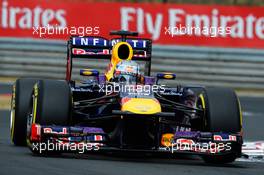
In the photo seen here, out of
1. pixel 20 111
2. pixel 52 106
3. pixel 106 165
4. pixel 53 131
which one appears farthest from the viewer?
pixel 20 111

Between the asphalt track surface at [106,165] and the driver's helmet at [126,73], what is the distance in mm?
1029

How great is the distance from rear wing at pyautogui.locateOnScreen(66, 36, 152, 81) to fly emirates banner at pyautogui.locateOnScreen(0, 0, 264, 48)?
7750 millimetres

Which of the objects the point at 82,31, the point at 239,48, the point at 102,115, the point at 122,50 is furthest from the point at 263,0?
the point at 102,115

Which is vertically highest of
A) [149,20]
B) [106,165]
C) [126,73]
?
[149,20]

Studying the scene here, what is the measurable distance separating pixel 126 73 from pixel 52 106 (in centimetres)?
163

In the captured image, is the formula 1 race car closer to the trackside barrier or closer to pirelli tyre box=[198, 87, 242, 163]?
pirelli tyre box=[198, 87, 242, 163]

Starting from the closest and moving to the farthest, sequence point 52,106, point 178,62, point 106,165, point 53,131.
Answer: point 106,165, point 53,131, point 52,106, point 178,62

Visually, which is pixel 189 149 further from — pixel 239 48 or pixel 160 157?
pixel 239 48

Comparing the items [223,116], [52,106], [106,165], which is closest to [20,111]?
[52,106]

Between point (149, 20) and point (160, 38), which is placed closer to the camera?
point (149, 20)

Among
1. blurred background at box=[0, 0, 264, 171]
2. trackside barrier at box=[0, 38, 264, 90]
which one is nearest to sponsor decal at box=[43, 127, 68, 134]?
blurred background at box=[0, 0, 264, 171]

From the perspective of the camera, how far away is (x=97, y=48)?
43.4 feet

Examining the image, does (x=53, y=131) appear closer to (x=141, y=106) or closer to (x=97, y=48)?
(x=141, y=106)

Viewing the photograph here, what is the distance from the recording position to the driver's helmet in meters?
11.8
